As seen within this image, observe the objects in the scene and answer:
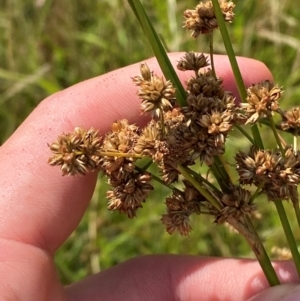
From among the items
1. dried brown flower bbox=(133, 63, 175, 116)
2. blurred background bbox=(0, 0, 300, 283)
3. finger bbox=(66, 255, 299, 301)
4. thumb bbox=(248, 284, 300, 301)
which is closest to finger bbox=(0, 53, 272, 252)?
finger bbox=(66, 255, 299, 301)

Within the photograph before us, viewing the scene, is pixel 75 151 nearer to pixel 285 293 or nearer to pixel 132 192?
pixel 132 192

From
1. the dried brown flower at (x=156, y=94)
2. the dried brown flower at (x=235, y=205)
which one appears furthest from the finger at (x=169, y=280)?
the dried brown flower at (x=156, y=94)

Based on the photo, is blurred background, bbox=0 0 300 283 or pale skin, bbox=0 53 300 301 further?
blurred background, bbox=0 0 300 283

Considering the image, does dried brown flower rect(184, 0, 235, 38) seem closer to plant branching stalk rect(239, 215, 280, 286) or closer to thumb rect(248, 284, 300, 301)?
plant branching stalk rect(239, 215, 280, 286)

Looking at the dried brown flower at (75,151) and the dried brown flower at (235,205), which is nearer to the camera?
the dried brown flower at (75,151)

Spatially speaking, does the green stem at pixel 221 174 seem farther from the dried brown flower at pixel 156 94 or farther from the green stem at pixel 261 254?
the dried brown flower at pixel 156 94

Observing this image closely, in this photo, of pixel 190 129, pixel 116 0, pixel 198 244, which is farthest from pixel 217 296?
pixel 116 0
